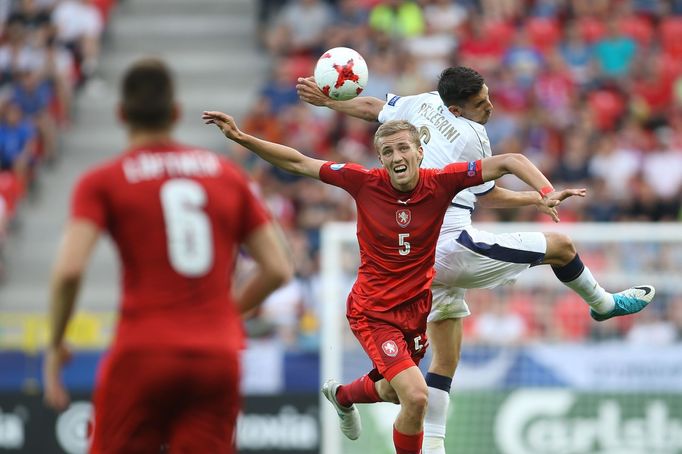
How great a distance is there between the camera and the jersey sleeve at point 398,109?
8.98 metres

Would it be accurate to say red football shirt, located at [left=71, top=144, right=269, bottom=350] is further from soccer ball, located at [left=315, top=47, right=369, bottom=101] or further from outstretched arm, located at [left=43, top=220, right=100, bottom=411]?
soccer ball, located at [left=315, top=47, right=369, bottom=101]

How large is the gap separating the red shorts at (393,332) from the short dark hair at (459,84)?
4.16 ft

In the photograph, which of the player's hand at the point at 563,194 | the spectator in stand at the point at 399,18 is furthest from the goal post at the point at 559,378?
the spectator in stand at the point at 399,18

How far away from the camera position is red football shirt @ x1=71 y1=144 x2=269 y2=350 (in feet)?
19.1

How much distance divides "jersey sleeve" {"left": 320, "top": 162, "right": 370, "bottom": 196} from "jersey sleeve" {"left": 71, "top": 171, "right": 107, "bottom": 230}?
2.76 metres

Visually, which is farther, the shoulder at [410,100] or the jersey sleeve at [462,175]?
the shoulder at [410,100]

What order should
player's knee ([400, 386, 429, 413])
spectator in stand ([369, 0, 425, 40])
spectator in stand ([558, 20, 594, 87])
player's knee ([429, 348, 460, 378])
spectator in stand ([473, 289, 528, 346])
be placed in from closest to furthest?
player's knee ([400, 386, 429, 413]) < player's knee ([429, 348, 460, 378]) < spectator in stand ([473, 289, 528, 346]) < spectator in stand ([558, 20, 594, 87]) < spectator in stand ([369, 0, 425, 40])

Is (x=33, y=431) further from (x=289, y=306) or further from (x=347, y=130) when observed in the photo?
(x=347, y=130)

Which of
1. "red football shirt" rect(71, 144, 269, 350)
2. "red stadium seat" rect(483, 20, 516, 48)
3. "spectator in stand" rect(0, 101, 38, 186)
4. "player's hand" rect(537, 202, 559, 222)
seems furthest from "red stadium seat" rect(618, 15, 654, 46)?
"red football shirt" rect(71, 144, 269, 350)

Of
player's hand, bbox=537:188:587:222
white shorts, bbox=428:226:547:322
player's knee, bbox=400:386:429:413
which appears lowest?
player's knee, bbox=400:386:429:413

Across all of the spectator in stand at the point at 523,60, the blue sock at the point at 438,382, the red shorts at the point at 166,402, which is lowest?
the red shorts at the point at 166,402

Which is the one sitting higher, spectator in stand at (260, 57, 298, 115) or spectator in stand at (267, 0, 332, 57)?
spectator in stand at (267, 0, 332, 57)

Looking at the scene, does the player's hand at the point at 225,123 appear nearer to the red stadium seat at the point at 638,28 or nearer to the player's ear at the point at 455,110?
the player's ear at the point at 455,110

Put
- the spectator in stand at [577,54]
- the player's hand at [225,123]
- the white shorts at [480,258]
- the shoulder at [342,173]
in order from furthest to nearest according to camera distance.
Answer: the spectator in stand at [577,54] < the white shorts at [480,258] < the shoulder at [342,173] < the player's hand at [225,123]
